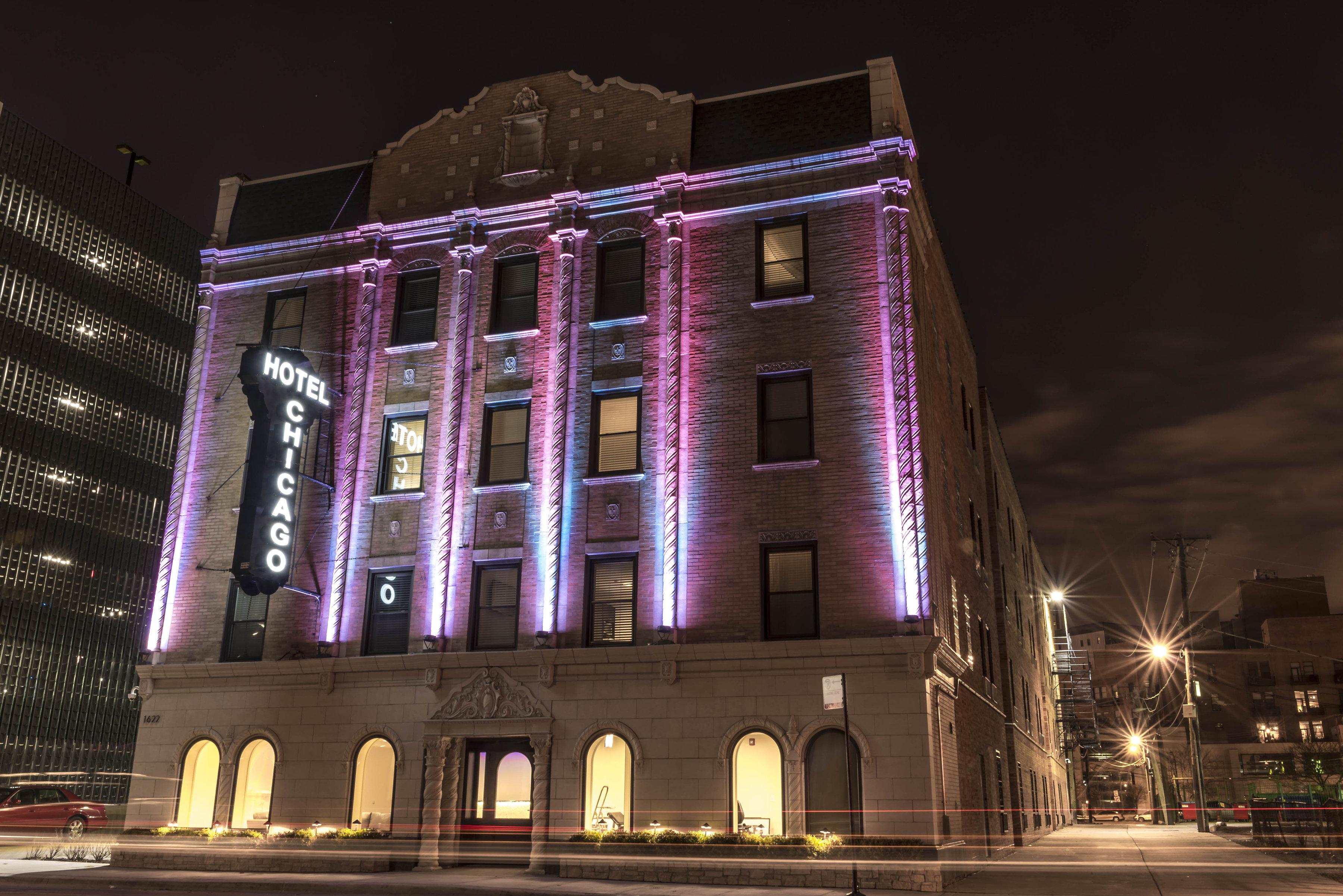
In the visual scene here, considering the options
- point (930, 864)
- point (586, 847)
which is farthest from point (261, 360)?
point (930, 864)

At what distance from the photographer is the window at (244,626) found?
1022 inches

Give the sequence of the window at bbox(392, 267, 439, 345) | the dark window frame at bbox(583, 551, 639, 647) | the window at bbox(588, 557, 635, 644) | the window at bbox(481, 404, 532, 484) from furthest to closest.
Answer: the window at bbox(392, 267, 439, 345)
the window at bbox(481, 404, 532, 484)
the window at bbox(588, 557, 635, 644)
the dark window frame at bbox(583, 551, 639, 647)

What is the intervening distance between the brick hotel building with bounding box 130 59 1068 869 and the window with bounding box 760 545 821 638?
0.23 ft

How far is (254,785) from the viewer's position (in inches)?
987

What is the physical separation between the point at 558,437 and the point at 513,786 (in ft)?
25.7

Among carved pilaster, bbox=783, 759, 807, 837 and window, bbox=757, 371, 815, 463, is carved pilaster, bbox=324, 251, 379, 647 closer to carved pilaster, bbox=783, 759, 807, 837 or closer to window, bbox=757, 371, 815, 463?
window, bbox=757, 371, 815, 463

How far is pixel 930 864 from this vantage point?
1917 centimetres

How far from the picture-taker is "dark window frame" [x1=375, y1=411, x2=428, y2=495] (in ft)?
84.6

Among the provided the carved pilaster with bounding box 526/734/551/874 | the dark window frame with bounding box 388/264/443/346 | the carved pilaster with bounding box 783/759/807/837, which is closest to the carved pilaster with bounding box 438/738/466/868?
the carved pilaster with bounding box 526/734/551/874

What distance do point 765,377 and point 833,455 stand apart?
2527 millimetres

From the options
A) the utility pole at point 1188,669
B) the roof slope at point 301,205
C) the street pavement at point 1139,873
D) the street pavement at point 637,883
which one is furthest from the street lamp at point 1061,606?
the roof slope at point 301,205

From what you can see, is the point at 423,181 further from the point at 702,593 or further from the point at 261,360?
the point at 702,593

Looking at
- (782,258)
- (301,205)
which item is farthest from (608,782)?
(301,205)

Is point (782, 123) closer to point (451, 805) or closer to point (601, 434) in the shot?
point (601, 434)
